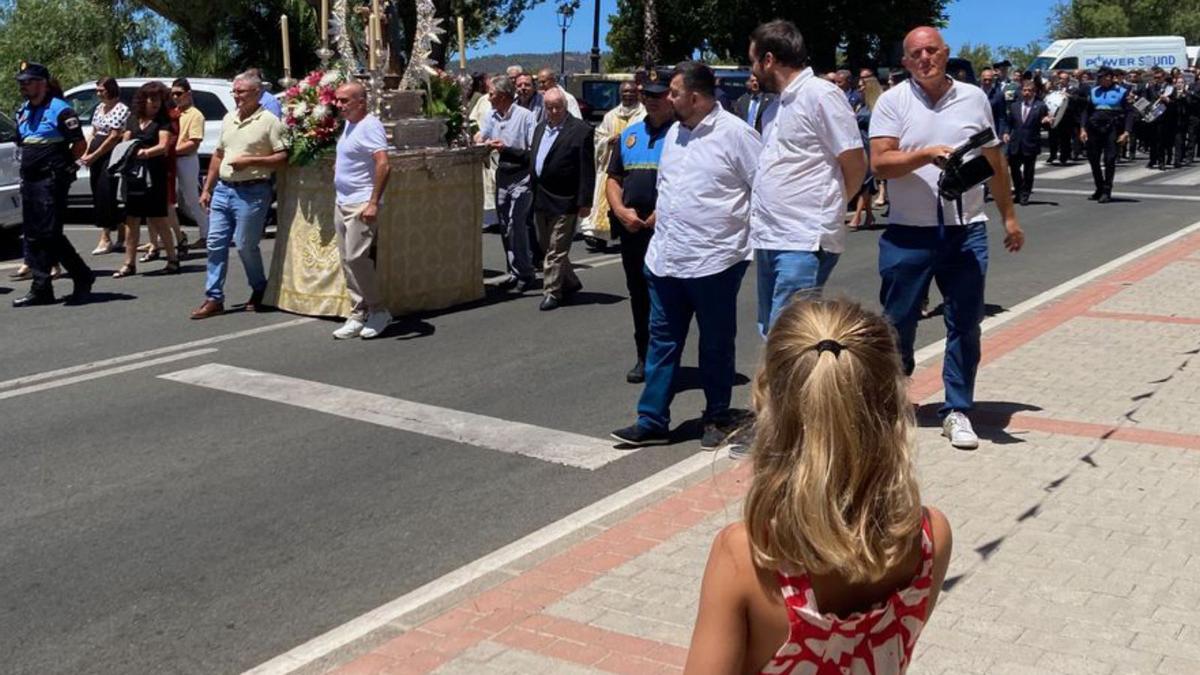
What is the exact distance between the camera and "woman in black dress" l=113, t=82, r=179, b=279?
13.4 metres

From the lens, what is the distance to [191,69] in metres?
30.8

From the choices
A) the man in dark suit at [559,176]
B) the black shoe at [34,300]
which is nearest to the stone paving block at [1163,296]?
the man in dark suit at [559,176]

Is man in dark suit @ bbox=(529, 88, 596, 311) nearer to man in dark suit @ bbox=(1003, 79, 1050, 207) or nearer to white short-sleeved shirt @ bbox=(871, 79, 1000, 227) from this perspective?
white short-sleeved shirt @ bbox=(871, 79, 1000, 227)

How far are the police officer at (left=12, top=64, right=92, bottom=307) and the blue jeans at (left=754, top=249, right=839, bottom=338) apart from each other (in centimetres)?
679

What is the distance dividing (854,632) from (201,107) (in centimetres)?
1705

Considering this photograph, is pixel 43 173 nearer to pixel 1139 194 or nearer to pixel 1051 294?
pixel 1051 294

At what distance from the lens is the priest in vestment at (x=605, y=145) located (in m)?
13.2

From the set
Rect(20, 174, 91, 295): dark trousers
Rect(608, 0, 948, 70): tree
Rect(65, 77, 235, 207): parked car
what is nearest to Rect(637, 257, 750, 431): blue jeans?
Rect(20, 174, 91, 295): dark trousers

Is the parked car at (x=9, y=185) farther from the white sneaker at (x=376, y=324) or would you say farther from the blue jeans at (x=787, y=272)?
the blue jeans at (x=787, y=272)

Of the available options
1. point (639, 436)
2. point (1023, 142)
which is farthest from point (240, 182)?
point (1023, 142)

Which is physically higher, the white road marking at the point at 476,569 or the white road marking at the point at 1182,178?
the white road marking at the point at 1182,178

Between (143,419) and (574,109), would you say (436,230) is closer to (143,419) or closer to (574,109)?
(574,109)

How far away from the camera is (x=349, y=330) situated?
33.4 feet

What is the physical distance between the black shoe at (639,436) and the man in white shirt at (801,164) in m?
0.97
